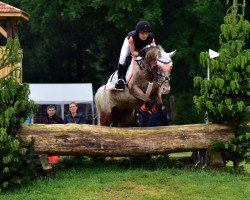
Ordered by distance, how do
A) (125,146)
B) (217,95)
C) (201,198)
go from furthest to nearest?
1. (217,95)
2. (125,146)
3. (201,198)

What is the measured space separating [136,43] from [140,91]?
0.90 metres

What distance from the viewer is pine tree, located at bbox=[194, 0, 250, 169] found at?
10.5m

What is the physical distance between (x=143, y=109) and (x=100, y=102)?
1.43m

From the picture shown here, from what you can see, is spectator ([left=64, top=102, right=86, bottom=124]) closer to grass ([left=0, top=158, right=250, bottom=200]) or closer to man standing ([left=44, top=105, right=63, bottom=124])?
man standing ([left=44, top=105, right=63, bottom=124])

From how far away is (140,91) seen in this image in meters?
10.6

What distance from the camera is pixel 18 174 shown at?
30.0 ft

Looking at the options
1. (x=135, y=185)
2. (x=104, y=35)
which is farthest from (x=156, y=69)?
(x=104, y=35)

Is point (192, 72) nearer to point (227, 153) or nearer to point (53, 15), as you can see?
point (53, 15)

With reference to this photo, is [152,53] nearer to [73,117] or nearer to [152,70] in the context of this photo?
[152,70]

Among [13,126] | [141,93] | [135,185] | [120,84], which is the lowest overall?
[135,185]

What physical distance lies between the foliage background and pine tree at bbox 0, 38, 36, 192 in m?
15.6

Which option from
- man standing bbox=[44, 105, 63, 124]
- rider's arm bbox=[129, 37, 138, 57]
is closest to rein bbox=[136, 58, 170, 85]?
rider's arm bbox=[129, 37, 138, 57]

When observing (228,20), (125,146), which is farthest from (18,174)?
(228,20)

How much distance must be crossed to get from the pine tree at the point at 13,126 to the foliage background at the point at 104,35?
15.6 m
